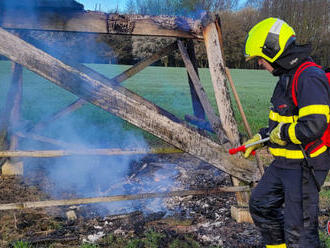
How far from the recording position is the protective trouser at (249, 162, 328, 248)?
274 centimetres

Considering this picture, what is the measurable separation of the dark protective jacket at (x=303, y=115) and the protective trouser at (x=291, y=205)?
108mm

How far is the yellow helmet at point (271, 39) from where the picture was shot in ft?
8.91

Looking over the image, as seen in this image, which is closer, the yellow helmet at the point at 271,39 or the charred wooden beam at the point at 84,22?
the yellow helmet at the point at 271,39

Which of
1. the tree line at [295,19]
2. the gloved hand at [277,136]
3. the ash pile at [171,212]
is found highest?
the tree line at [295,19]

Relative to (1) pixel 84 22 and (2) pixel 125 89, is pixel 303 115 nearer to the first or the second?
(2) pixel 125 89

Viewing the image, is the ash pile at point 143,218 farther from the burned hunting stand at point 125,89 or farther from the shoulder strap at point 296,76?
the shoulder strap at point 296,76

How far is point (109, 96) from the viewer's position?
3328mm

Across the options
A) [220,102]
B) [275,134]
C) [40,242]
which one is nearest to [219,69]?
[220,102]

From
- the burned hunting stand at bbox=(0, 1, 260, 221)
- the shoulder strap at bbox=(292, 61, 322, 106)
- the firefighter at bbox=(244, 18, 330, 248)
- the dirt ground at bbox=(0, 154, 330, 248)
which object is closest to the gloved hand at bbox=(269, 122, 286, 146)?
the firefighter at bbox=(244, 18, 330, 248)

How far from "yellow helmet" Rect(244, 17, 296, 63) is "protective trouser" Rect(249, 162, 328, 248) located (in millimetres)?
967

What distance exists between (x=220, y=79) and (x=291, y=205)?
5.64 feet

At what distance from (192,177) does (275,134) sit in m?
2.85

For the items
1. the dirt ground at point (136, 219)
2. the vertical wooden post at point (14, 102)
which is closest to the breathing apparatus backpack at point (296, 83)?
the dirt ground at point (136, 219)

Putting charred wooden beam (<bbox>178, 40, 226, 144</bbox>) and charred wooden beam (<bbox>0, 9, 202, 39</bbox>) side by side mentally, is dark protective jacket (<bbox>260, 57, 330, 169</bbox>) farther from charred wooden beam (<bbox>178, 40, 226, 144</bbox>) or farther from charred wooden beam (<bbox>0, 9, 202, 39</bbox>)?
charred wooden beam (<bbox>0, 9, 202, 39</bbox>)
